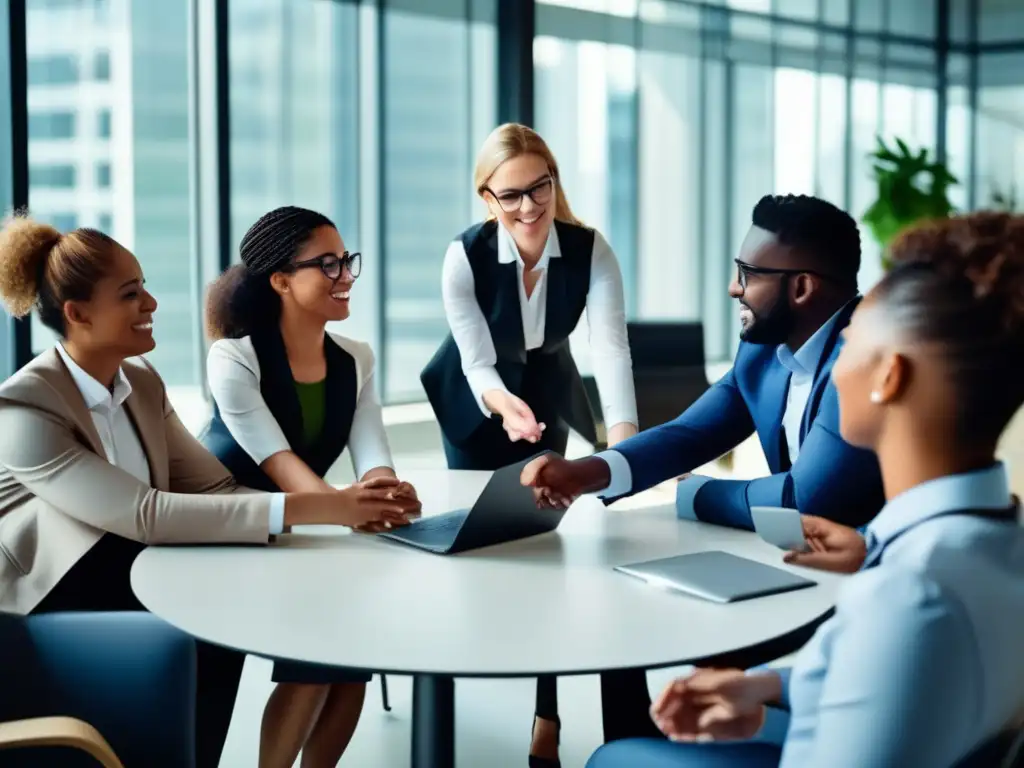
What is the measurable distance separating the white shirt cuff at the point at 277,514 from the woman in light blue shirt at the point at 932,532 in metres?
1.12

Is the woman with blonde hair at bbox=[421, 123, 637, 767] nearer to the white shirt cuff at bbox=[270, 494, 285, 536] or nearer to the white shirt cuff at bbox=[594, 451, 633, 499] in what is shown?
the white shirt cuff at bbox=[594, 451, 633, 499]

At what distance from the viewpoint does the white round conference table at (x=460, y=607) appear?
→ 1.47 metres

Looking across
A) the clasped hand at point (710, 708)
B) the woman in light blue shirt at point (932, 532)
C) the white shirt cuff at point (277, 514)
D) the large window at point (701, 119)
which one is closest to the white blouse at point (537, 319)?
the white shirt cuff at point (277, 514)

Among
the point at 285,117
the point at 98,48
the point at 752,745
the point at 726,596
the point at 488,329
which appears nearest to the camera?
the point at 752,745

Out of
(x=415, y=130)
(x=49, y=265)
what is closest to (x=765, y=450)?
(x=49, y=265)

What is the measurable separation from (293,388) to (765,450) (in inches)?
38.9

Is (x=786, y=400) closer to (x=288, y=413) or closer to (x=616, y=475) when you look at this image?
(x=616, y=475)

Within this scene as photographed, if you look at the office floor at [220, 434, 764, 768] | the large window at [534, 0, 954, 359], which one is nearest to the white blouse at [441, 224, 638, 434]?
the office floor at [220, 434, 764, 768]

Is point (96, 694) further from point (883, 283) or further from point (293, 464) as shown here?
point (883, 283)

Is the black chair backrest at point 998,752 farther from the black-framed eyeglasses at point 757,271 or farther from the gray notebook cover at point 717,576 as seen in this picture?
the black-framed eyeglasses at point 757,271

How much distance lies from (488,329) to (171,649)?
1.56 metres

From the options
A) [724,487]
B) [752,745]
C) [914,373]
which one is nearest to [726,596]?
[752,745]

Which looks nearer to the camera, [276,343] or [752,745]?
[752,745]

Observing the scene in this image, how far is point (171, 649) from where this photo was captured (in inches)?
69.1
